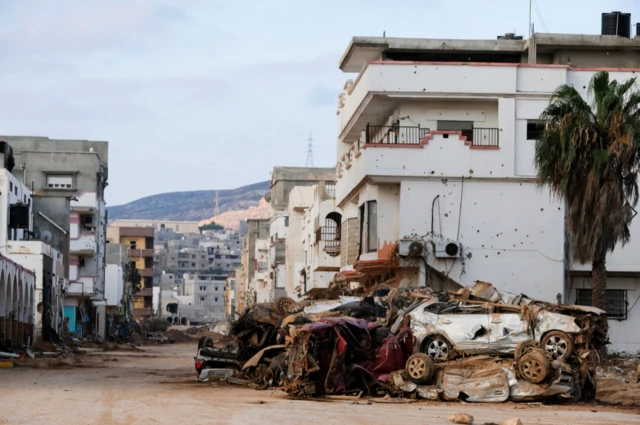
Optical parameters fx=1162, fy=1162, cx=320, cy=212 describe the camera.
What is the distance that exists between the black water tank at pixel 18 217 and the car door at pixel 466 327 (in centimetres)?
4078

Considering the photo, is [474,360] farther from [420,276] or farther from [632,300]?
[632,300]

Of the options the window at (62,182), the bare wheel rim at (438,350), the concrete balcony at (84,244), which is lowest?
the bare wheel rim at (438,350)

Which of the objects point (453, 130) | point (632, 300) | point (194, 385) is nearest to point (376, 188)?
point (453, 130)

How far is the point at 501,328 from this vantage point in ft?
82.1

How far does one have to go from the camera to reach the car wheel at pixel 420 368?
893 inches

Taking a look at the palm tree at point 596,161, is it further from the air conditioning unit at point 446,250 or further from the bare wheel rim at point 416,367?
the bare wheel rim at point 416,367

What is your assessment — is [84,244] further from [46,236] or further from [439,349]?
[439,349]

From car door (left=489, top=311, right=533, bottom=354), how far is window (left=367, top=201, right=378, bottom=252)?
17645 mm

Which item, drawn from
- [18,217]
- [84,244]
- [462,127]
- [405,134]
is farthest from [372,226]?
[84,244]

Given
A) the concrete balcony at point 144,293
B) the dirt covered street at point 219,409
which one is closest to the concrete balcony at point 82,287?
the dirt covered street at point 219,409

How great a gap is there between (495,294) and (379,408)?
8.52 m

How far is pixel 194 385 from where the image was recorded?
27.2m

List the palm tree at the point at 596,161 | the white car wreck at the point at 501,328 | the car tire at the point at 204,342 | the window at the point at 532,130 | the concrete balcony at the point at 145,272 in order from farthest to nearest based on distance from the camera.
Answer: the concrete balcony at the point at 145,272
the window at the point at 532,130
the palm tree at the point at 596,161
the car tire at the point at 204,342
the white car wreck at the point at 501,328

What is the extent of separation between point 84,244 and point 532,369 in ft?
202
